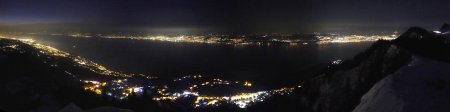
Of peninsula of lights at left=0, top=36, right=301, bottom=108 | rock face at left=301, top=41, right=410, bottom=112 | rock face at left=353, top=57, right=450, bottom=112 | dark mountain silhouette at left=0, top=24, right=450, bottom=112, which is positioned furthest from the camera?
peninsula of lights at left=0, top=36, right=301, bottom=108

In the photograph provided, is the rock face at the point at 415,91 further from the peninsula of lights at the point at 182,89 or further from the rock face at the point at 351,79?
the peninsula of lights at the point at 182,89

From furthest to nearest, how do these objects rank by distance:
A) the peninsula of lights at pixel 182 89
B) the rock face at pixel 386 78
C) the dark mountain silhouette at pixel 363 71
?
the peninsula of lights at pixel 182 89
the dark mountain silhouette at pixel 363 71
the rock face at pixel 386 78

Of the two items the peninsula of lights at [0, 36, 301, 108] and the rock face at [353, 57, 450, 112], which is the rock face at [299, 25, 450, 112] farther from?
the peninsula of lights at [0, 36, 301, 108]

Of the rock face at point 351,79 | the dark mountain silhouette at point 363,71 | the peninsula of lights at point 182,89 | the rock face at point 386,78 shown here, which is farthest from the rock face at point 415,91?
Result: the peninsula of lights at point 182,89

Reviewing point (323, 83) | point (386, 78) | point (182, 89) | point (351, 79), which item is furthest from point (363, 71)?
point (182, 89)

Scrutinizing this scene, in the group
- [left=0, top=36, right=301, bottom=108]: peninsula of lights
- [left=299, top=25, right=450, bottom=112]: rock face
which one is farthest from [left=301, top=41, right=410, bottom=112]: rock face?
[left=0, top=36, right=301, bottom=108]: peninsula of lights

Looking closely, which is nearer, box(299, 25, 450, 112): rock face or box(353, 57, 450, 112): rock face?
box(353, 57, 450, 112): rock face

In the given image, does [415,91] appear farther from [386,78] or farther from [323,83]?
[323,83]

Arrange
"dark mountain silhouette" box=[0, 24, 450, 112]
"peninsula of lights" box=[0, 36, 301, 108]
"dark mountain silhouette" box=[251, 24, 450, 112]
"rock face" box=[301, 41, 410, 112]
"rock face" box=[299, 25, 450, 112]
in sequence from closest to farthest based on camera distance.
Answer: "rock face" box=[299, 25, 450, 112]
"dark mountain silhouette" box=[0, 24, 450, 112]
"dark mountain silhouette" box=[251, 24, 450, 112]
"rock face" box=[301, 41, 410, 112]
"peninsula of lights" box=[0, 36, 301, 108]
